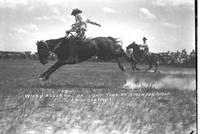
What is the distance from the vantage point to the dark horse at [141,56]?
572cm

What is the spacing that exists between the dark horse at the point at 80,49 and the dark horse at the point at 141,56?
0.46 feet

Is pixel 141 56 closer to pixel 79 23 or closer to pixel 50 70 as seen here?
pixel 79 23

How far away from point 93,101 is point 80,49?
33.1 inches

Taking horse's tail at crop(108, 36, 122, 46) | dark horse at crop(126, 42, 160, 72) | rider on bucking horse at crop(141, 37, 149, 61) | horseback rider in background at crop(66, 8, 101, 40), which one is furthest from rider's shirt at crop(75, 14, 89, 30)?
rider on bucking horse at crop(141, 37, 149, 61)

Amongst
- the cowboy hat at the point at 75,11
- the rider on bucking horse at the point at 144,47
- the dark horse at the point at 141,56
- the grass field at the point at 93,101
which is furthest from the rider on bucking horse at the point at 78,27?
the rider on bucking horse at the point at 144,47

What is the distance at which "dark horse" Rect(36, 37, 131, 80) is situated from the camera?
17.0 feet

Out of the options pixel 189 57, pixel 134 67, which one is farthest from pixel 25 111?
pixel 189 57

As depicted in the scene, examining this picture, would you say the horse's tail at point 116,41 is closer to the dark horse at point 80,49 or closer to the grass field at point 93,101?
the dark horse at point 80,49

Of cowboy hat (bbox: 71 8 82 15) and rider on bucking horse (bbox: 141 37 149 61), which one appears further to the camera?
rider on bucking horse (bbox: 141 37 149 61)

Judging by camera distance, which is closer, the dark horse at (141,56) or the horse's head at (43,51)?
the horse's head at (43,51)

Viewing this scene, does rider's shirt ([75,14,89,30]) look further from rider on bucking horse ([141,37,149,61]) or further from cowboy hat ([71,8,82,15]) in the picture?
rider on bucking horse ([141,37,149,61])

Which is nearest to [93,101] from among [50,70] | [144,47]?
[50,70]

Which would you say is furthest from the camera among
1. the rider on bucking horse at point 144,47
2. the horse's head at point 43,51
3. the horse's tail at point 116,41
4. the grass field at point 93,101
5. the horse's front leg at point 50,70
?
the rider on bucking horse at point 144,47

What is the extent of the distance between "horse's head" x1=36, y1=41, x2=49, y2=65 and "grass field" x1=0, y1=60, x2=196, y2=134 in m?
0.09
